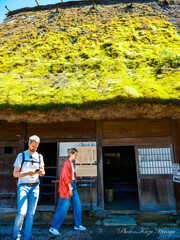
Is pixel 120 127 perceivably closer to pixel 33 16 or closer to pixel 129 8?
pixel 129 8

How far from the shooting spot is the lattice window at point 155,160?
4352 mm

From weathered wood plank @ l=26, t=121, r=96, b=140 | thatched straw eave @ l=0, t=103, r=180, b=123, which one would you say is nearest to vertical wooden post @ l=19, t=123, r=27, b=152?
weathered wood plank @ l=26, t=121, r=96, b=140

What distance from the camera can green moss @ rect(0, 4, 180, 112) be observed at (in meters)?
3.91

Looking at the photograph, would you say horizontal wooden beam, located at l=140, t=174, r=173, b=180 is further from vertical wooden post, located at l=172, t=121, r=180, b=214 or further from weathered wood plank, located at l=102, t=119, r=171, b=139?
weathered wood plank, located at l=102, t=119, r=171, b=139

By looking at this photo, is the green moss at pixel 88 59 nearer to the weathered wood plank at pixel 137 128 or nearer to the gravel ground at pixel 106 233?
the weathered wood plank at pixel 137 128

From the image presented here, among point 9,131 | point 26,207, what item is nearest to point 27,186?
point 26,207

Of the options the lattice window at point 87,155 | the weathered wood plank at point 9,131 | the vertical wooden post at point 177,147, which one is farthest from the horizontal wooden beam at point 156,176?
the weathered wood plank at point 9,131

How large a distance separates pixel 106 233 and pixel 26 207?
1.68 m

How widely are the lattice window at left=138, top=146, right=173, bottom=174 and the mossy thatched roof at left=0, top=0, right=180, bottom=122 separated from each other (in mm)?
1414

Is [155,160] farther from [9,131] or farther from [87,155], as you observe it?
[9,131]

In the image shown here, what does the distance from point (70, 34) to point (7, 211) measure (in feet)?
20.6

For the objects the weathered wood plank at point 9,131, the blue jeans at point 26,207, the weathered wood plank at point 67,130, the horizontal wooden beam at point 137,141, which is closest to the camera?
the blue jeans at point 26,207

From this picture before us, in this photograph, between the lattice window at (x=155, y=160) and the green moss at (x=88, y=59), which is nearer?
the green moss at (x=88, y=59)

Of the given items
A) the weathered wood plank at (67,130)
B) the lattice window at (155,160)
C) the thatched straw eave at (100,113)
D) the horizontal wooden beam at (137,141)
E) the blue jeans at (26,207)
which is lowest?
the blue jeans at (26,207)
